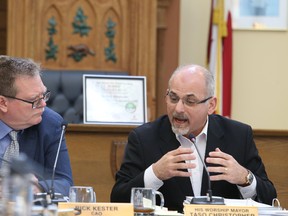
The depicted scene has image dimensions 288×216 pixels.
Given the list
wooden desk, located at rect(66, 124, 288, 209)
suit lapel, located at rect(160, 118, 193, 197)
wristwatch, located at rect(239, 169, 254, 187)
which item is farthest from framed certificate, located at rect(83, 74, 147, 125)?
wristwatch, located at rect(239, 169, 254, 187)

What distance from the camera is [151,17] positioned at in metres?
7.78

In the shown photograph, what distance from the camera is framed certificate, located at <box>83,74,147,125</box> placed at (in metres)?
5.86

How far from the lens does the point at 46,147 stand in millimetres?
3771

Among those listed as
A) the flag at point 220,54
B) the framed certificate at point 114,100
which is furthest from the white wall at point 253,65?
the framed certificate at point 114,100

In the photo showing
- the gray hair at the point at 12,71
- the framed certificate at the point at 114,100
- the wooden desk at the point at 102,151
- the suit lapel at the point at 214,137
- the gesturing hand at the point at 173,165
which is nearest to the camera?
the gesturing hand at the point at 173,165

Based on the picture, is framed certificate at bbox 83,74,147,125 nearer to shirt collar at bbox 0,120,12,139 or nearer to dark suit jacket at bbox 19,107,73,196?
dark suit jacket at bbox 19,107,73,196

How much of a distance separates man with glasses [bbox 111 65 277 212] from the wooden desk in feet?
3.94

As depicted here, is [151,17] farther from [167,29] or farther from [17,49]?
[17,49]

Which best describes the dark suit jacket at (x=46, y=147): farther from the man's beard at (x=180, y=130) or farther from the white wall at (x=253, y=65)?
the white wall at (x=253, y=65)

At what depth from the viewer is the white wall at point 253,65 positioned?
28.7ft

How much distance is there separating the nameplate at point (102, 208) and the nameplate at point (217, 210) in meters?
0.21

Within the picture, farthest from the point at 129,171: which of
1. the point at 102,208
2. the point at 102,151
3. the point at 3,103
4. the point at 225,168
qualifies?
the point at 102,151

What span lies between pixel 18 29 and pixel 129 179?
421cm

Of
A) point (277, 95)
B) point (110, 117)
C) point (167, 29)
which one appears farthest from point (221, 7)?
point (110, 117)
